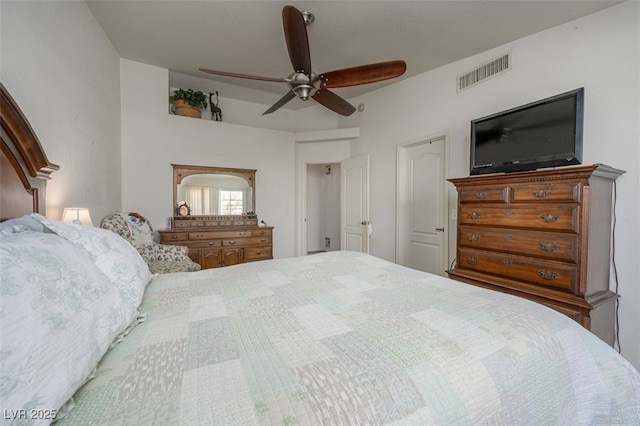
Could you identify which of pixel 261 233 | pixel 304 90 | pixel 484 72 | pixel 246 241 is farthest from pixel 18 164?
pixel 484 72

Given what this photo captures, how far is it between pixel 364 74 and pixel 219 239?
264 centimetres

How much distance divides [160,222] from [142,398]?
339 cm

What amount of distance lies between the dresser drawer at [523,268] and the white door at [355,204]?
5.58ft

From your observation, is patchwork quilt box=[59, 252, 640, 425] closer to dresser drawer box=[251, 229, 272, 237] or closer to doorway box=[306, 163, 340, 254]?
dresser drawer box=[251, 229, 272, 237]

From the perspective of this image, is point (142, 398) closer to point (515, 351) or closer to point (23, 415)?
point (23, 415)

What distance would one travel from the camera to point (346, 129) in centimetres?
409

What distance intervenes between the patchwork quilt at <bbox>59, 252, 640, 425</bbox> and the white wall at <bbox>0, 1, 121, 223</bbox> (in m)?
1.34

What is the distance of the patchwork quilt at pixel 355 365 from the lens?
54cm

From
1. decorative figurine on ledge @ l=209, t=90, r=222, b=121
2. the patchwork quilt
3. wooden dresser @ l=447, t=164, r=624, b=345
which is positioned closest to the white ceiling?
decorative figurine on ledge @ l=209, t=90, r=222, b=121

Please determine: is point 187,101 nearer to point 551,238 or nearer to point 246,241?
point 246,241

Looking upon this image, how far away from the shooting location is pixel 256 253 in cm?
374

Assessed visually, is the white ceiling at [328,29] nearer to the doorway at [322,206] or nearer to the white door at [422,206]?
the white door at [422,206]

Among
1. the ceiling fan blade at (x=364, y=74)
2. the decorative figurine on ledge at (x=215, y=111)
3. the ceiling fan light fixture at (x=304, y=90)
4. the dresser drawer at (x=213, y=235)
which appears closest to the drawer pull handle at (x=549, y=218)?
the ceiling fan blade at (x=364, y=74)

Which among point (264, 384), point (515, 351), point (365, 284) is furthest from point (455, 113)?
point (264, 384)
